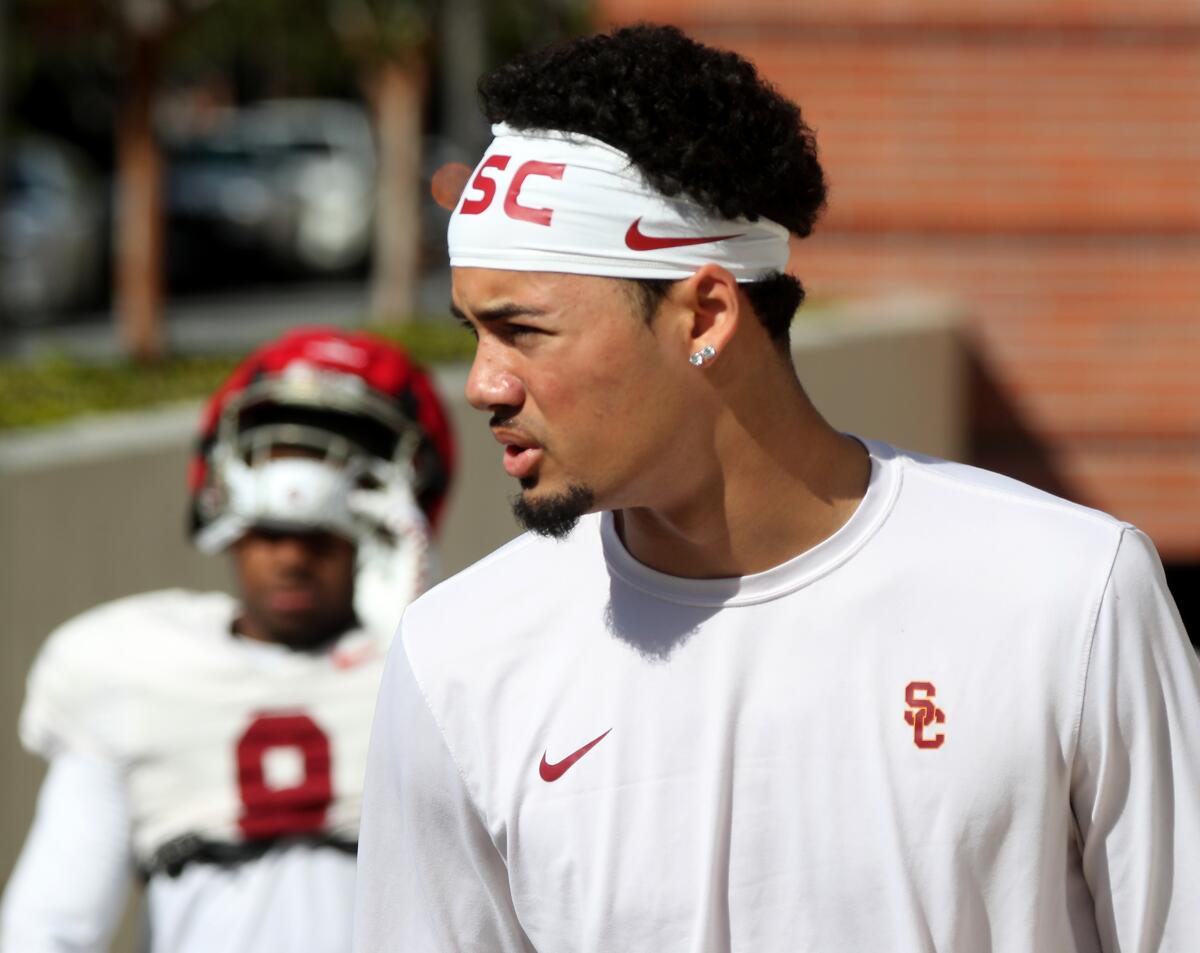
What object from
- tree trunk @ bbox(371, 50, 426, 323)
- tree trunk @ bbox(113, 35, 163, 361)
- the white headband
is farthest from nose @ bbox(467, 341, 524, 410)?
tree trunk @ bbox(371, 50, 426, 323)

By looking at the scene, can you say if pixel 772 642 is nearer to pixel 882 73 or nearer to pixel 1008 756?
pixel 1008 756

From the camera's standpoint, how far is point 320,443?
4000mm

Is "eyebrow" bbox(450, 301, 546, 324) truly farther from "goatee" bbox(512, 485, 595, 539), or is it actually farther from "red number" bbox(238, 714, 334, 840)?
"red number" bbox(238, 714, 334, 840)

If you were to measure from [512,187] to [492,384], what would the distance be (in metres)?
0.24

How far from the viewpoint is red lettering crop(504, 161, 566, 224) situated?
246 cm

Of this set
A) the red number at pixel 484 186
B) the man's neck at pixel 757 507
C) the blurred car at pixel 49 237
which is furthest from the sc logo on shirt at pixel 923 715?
the blurred car at pixel 49 237

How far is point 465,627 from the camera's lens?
2578 millimetres

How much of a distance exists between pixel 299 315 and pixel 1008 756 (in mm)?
22882

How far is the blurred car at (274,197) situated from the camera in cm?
2773

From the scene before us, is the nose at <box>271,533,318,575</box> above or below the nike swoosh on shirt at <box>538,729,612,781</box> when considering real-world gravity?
below

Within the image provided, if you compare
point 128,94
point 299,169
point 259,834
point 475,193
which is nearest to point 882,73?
point 128,94

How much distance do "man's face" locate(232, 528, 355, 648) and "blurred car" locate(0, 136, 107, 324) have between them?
19.5 meters

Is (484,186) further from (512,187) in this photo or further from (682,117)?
(682,117)

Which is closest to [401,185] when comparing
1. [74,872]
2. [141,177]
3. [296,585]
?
[141,177]
